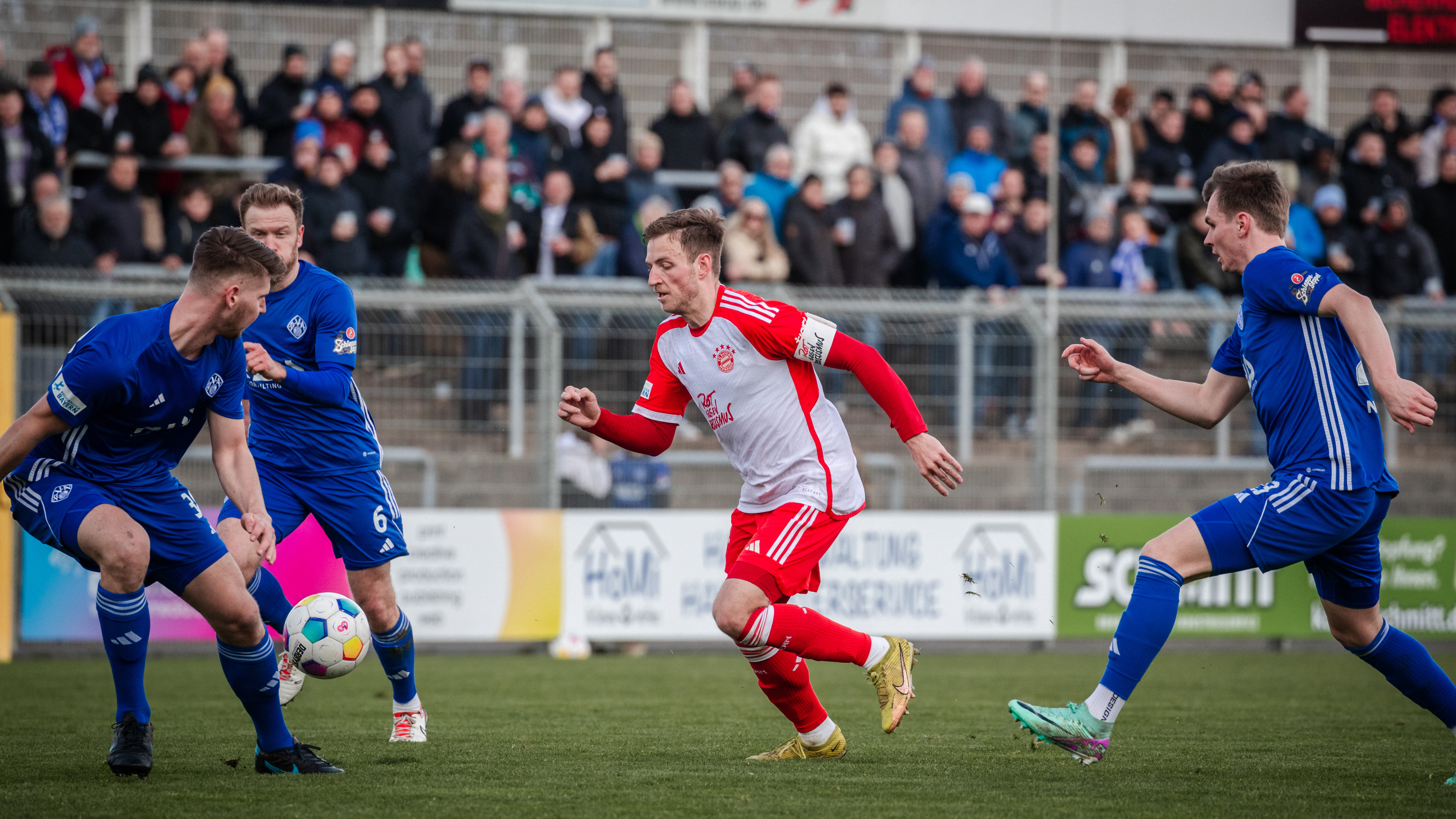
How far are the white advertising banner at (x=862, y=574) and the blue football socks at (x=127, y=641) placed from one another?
21.8ft

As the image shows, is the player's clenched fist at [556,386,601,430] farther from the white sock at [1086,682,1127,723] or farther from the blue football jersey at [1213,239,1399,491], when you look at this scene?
the blue football jersey at [1213,239,1399,491]

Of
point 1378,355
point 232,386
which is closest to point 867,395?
point 1378,355

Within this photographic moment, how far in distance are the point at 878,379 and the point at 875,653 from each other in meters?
1.14

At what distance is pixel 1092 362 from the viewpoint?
5922 mm

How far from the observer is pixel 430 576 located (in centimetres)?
1184

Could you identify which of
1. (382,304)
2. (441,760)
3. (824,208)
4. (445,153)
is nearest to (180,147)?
(445,153)

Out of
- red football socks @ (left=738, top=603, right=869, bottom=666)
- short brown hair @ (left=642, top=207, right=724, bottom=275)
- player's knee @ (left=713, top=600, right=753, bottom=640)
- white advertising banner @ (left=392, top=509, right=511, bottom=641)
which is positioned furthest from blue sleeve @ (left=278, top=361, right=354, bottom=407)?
white advertising banner @ (left=392, top=509, right=511, bottom=641)

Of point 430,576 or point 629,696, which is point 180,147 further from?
point 629,696

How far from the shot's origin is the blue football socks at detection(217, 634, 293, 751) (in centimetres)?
537

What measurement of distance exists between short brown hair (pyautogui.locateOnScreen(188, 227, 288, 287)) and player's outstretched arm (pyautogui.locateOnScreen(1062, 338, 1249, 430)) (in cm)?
314

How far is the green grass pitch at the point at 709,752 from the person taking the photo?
16.4 ft

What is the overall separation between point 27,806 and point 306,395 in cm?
209

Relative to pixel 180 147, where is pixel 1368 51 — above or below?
above

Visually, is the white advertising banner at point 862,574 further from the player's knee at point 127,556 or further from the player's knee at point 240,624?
the player's knee at point 127,556
